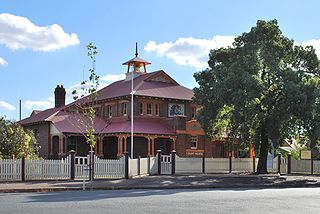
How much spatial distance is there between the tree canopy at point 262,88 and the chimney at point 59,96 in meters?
23.8

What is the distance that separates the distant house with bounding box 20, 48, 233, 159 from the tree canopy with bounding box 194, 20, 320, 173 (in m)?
9.27

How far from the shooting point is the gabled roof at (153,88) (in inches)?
1927

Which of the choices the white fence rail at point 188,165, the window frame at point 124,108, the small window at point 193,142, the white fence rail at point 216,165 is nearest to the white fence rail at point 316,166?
the white fence rail at point 216,165

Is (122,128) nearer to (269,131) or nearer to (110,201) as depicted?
(269,131)

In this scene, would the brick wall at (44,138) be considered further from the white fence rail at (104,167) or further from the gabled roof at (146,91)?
the white fence rail at (104,167)

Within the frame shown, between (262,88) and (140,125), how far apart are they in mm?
16923

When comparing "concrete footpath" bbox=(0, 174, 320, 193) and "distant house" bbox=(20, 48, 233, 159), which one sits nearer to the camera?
"concrete footpath" bbox=(0, 174, 320, 193)

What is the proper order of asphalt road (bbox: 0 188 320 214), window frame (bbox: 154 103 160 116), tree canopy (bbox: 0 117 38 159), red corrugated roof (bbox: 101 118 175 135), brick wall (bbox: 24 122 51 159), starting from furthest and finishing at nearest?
brick wall (bbox: 24 122 51 159) < window frame (bbox: 154 103 160 116) < red corrugated roof (bbox: 101 118 175 135) < tree canopy (bbox: 0 117 38 159) < asphalt road (bbox: 0 188 320 214)

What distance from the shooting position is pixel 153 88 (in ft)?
164

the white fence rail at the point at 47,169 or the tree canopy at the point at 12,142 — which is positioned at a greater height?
the tree canopy at the point at 12,142

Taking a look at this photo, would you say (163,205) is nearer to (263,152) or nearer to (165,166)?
(165,166)

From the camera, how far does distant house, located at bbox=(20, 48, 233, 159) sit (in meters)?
47.5

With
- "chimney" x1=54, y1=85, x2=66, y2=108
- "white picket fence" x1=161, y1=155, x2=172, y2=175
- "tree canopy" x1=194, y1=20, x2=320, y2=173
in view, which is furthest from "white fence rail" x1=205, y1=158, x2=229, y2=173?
"chimney" x1=54, y1=85, x2=66, y2=108

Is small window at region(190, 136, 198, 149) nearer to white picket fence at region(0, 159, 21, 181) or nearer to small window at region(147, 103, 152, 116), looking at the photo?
small window at region(147, 103, 152, 116)
